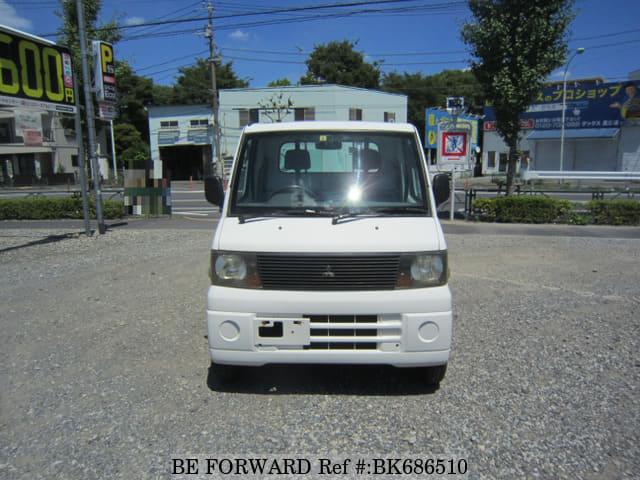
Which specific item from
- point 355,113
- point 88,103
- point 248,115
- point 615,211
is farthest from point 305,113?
point 615,211

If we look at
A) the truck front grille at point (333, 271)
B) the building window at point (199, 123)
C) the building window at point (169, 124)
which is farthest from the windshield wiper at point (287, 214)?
the building window at point (169, 124)

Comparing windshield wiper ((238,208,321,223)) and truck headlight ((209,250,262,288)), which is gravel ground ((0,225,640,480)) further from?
windshield wiper ((238,208,321,223))

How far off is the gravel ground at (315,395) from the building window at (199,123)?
116 ft

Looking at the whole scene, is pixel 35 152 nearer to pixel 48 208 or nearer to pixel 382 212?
pixel 48 208

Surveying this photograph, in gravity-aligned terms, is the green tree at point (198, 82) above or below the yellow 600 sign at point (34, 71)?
above

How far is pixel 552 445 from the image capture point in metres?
2.91

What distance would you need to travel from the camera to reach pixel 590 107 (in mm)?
37344

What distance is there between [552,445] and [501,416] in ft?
1.29

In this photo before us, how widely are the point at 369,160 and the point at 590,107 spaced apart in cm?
4080

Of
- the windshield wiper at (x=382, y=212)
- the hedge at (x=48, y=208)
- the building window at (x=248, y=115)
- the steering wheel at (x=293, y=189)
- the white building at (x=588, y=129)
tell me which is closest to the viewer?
the windshield wiper at (x=382, y=212)

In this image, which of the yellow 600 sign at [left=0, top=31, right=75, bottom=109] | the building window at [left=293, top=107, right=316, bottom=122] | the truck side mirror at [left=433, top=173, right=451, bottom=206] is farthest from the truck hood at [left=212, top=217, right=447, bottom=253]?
the building window at [left=293, top=107, right=316, bottom=122]

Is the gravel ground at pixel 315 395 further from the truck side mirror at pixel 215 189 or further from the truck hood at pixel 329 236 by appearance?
the truck side mirror at pixel 215 189

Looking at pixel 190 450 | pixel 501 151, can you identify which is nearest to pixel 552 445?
pixel 190 450

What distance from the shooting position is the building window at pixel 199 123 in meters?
39.8
